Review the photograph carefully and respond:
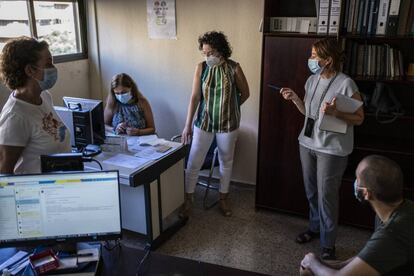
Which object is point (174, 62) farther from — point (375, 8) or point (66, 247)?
point (66, 247)

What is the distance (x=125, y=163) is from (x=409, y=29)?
2.21 meters

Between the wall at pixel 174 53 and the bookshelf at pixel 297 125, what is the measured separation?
469 mm

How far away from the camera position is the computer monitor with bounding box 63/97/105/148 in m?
2.66

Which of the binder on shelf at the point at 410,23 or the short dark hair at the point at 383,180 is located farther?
the binder on shelf at the point at 410,23

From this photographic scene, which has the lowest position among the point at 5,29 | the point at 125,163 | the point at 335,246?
the point at 335,246

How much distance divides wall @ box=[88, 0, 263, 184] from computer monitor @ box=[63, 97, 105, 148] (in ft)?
4.65

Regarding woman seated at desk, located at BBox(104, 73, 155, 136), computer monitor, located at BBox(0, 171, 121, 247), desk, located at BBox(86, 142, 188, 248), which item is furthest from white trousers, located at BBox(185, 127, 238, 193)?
computer monitor, located at BBox(0, 171, 121, 247)

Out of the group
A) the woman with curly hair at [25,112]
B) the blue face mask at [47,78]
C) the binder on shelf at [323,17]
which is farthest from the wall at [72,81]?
the binder on shelf at [323,17]

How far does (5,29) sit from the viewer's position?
3541mm

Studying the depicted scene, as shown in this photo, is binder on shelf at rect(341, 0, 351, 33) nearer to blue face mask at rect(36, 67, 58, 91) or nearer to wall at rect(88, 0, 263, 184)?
wall at rect(88, 0, 263, 184)

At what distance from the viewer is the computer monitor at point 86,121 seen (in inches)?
105

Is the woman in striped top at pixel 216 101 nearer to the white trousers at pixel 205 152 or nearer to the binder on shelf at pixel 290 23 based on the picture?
the white trousers at pixel 205 152

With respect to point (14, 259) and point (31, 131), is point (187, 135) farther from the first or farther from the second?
point (14, 259)

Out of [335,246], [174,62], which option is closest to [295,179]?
[335,246]
